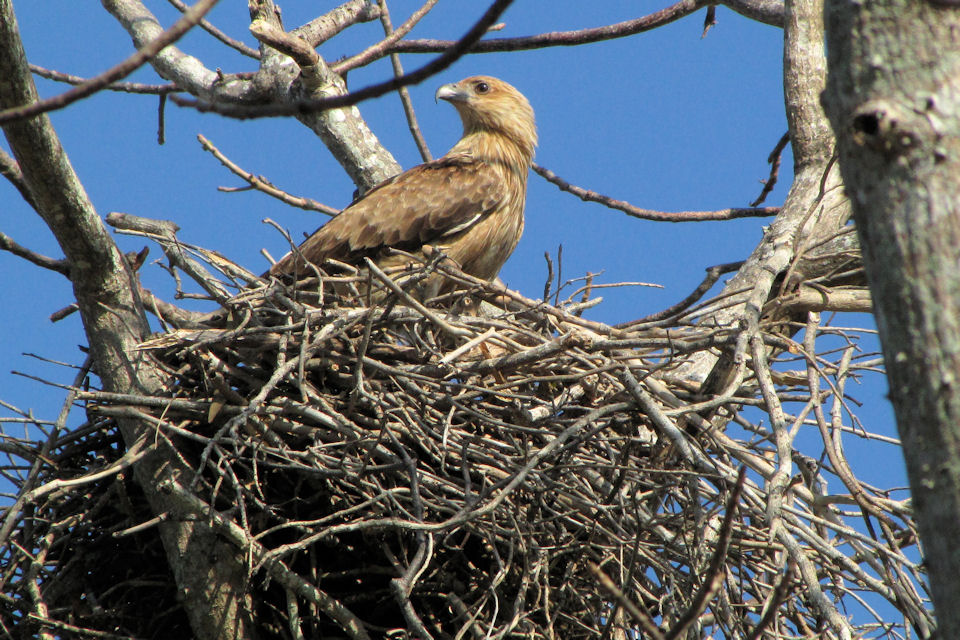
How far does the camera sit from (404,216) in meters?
Answer: 5.49

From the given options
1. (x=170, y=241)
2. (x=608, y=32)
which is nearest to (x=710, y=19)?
(x=608, y=32)

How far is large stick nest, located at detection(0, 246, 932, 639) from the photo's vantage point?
3764 millimetres

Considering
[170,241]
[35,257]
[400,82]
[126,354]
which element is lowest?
[400,82]

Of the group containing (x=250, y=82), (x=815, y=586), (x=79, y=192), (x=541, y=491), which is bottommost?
(x=815, y=586)

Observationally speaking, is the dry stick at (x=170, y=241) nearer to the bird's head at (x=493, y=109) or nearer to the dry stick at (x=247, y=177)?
the dry stick at (x=247, y=177)

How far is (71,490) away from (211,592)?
765 millimetres

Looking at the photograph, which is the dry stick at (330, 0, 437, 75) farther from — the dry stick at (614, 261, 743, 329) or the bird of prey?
the dry stick at (614, 261, 743, 329)

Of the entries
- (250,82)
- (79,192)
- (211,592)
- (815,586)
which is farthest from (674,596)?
(250,82)

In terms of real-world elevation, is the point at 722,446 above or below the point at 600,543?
above

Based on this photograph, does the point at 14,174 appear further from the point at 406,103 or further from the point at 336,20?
the point at 336,20

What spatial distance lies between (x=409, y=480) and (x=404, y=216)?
82.0 inches

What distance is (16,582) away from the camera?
401 centimetres

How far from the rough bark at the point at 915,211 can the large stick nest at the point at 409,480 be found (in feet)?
5.99

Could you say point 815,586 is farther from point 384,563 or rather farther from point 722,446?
point 384,563
